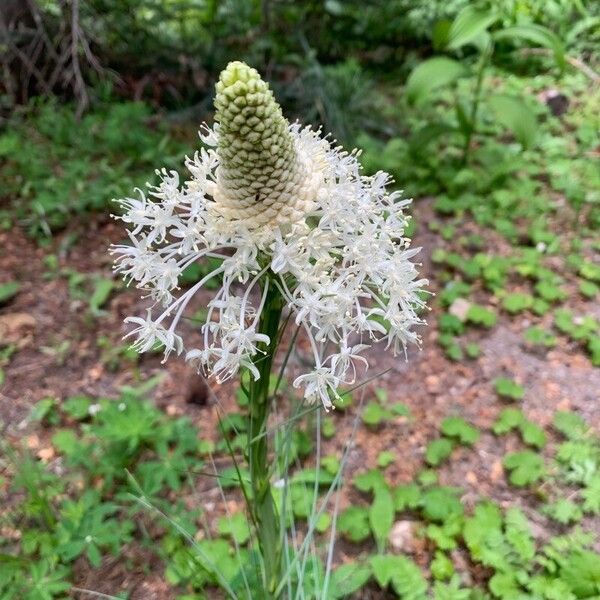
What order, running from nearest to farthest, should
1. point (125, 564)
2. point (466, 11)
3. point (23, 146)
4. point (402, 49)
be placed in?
point (125, 564) < point (466, 11) < point (23, 146) < point (402, 49)

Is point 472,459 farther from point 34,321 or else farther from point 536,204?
point 34,321

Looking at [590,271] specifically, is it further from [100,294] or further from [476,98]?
[100,294]

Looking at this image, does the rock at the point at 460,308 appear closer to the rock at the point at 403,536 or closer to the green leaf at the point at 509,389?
the green leaf at the point at 509,389

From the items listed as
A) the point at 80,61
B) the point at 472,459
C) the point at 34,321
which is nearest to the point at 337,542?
→ the point at 472,459

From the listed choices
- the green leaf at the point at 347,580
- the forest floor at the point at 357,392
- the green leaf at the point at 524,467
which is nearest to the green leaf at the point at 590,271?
the forest floor at the point at 357,392

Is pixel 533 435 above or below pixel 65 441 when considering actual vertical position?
above

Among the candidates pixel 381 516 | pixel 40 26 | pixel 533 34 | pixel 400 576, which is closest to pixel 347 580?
pixel 400 576

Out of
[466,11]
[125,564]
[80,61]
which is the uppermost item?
[466,11]
